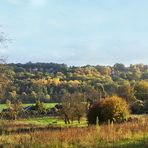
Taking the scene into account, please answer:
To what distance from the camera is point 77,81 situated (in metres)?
147

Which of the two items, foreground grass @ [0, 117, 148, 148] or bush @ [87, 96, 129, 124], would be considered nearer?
foreground grass @ [0, 117, 148, 148]

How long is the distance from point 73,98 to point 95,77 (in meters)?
74.5

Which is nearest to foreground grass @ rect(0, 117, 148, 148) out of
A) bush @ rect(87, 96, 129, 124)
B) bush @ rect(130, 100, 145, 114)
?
bush @ rect(87, 96, 129, 124)

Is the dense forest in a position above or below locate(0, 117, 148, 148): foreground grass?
above

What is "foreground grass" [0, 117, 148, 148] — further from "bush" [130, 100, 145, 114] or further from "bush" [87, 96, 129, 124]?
"bush" [130, 100, 145, 114]

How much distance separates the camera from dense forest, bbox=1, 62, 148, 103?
357 ft

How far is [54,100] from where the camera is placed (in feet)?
429

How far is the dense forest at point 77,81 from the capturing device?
109 m

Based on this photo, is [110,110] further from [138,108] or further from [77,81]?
[77,81]

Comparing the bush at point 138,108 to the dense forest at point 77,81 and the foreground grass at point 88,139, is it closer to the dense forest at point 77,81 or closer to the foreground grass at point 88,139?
the dense forest at point 77,81

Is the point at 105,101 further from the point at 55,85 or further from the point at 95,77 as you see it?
the point at 95,77

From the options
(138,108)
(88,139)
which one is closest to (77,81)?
(138,108)

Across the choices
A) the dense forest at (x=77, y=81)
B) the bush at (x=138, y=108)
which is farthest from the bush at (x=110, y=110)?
the dense forest at (x=77, y=81)

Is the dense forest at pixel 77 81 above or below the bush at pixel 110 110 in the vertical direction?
above
